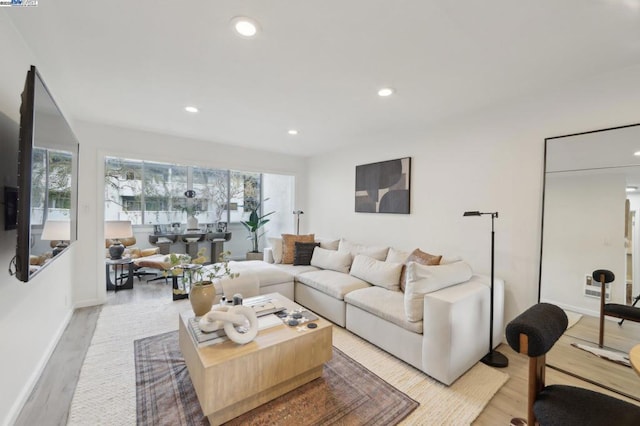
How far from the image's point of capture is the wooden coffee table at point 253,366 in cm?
156

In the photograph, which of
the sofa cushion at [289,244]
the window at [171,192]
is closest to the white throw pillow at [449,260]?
the sofa cushion at [289,244]

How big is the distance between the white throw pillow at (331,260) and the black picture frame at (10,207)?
9.82 ft

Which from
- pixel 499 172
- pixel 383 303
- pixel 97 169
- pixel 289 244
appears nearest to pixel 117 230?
pixel 97 169

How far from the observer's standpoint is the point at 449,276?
2363 mm

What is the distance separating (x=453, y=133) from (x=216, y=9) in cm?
268

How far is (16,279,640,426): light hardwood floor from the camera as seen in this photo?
5.52 feet

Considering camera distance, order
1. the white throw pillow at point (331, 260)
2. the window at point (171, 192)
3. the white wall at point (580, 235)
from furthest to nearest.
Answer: the window at point (171, 192) < the white throw pillow at point (331, 260) < the white wall at point (580, 235)


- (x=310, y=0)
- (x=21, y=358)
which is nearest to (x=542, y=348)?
(x=310, y=0)

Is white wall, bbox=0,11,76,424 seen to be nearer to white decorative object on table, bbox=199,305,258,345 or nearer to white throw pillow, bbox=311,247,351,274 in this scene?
white decorative object on table, bbox=199,305,258,345

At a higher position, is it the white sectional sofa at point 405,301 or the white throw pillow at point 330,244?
the white throw pillow at point 330,244

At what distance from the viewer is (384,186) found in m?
3.83

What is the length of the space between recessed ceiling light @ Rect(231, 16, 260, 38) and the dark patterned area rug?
7.99 ft

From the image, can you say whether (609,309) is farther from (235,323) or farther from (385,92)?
(235,323)

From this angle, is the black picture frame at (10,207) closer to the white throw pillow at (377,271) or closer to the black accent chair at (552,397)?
the black accent chair at (552,397)
